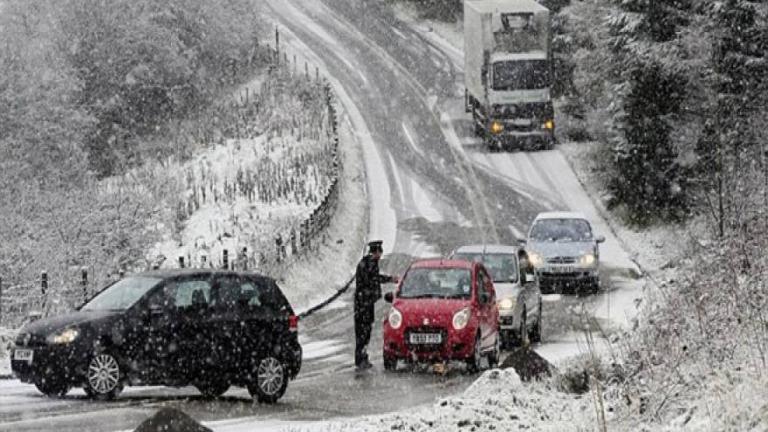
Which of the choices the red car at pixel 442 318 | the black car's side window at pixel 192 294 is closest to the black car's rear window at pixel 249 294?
the black car's side window at pixel 192 294

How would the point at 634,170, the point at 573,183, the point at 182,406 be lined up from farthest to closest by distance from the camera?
1. the point at 573,183
2. the point at 634,170
3. the point at 182,406

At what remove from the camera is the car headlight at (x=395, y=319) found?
73.7 feet

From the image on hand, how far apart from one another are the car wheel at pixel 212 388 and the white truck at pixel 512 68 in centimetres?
3399

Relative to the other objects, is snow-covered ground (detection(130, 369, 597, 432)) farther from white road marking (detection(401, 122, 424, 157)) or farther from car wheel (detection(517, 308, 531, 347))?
white road marking (detection(401, 122, 424, 157))

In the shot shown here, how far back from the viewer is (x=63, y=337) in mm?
18016

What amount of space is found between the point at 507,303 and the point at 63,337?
10.0 metres

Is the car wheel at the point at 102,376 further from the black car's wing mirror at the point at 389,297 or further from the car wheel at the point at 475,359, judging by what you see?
the car wheel at the point at 475,359

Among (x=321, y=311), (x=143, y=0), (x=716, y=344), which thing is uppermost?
(x=143, y=0)

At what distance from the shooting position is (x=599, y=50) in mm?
50500

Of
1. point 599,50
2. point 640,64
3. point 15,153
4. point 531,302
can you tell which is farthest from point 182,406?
point 15,153

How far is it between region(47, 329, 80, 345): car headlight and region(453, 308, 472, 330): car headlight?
6434 millimetres

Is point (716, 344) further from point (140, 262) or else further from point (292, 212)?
point (292, 212)

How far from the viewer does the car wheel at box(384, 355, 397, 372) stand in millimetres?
22688

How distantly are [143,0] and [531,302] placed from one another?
135ft
